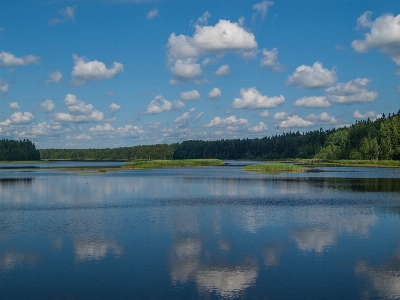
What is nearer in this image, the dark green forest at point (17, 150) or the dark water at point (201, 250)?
the dark water at point (201, 250)

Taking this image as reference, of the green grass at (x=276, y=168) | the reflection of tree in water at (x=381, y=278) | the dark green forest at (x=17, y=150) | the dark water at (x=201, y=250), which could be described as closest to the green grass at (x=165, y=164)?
the green grass at (x=276, y=168)

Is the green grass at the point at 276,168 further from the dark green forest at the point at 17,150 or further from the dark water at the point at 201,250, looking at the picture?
the dark green forest at the point at 17,150

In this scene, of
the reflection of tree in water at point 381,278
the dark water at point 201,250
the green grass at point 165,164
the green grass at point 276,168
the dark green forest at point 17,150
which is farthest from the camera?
the dark green forest at point 17,150

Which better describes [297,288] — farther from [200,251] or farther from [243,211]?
[243,211]

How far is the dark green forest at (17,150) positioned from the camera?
178 m

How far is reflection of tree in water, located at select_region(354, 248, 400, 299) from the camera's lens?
12908mm

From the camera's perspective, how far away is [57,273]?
50.2 feet

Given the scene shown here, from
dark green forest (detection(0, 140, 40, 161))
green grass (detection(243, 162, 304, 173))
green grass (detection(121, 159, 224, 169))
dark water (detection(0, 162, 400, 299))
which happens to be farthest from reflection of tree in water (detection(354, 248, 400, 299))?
dark green forest (detection(0, 140, 40, 161))

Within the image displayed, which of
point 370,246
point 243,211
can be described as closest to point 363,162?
point 243,211

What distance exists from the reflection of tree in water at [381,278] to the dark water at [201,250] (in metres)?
0.03

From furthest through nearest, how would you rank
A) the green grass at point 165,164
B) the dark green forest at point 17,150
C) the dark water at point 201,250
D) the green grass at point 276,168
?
the dark green forest at point 17,150
the green grass at point 165,164
the green grass at point 276,168
the dark water at point 201,250

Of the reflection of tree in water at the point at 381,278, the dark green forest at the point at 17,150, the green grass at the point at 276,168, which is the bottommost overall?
the reflection of tree in water at the point at 381,278

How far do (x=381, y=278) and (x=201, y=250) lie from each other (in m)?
6.83

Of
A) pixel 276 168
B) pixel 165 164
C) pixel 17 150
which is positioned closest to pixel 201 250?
pixel 276 168
